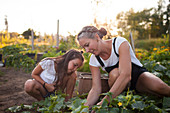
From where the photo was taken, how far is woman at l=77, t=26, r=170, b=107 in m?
1.42

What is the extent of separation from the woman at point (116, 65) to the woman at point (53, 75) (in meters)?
0.31

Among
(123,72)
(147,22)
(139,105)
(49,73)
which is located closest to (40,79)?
(49,73)

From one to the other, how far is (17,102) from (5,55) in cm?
264

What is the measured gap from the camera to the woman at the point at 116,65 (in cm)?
142

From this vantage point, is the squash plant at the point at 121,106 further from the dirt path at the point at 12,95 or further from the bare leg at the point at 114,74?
the dirt path at the point at 12,95

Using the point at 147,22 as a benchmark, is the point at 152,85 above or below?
below

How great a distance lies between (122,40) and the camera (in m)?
1.58

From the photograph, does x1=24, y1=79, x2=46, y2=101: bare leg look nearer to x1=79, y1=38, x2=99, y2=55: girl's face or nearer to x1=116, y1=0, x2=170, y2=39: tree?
x1=79, y1=38, x2=99, y2=55: girl's face

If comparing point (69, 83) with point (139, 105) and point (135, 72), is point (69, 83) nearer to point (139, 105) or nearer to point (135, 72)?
point (135, 72)

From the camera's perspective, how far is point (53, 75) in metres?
2.03

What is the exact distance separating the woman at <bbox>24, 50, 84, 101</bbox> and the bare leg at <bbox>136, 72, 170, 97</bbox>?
700 mm

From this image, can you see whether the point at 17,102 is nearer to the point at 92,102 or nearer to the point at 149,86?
the point at 92,102

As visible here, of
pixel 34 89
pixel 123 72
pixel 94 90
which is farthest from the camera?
pixel 34 89

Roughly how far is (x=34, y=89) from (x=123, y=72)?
105 cm
